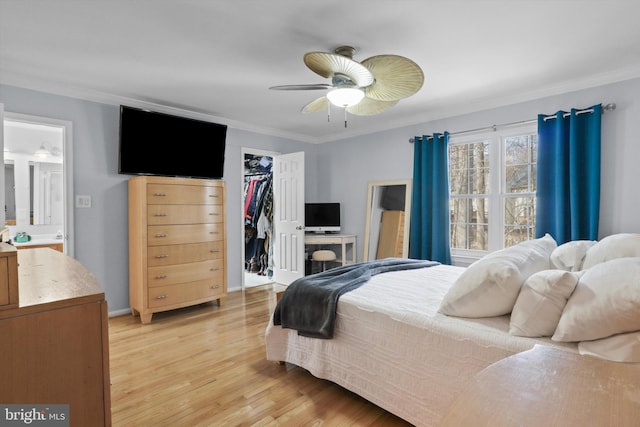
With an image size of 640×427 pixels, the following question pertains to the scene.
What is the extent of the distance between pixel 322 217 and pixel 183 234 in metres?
2.23

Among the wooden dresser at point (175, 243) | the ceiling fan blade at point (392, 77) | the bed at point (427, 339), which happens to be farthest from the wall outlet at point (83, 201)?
the ceiling fan blade at point (392, 77)

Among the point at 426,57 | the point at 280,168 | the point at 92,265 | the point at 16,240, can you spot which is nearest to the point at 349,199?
the point at 280,168

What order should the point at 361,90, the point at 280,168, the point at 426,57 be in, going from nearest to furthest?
the point at 361,90 < the point at 426,57 < the point at 280,168

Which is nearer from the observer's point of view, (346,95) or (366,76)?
(366,76)

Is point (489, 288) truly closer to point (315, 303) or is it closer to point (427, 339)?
point (427, 339)

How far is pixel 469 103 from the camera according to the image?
12.6 ft

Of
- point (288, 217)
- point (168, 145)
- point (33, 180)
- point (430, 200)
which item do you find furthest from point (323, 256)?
point (33, 180)

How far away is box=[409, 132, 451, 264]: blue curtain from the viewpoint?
404 cm

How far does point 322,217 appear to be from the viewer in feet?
17.4

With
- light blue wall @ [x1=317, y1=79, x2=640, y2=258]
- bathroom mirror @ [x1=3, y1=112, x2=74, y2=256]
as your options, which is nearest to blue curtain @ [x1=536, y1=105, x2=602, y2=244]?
light blue wall @ [x1=317, y1=79, x2=640, y2=258]

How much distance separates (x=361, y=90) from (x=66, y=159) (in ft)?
9.76

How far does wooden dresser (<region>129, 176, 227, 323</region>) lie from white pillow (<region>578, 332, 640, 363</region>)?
11.3 feet

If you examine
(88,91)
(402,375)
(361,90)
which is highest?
(88,91)

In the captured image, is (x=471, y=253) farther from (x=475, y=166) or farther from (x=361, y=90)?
(x=361, y=90)
